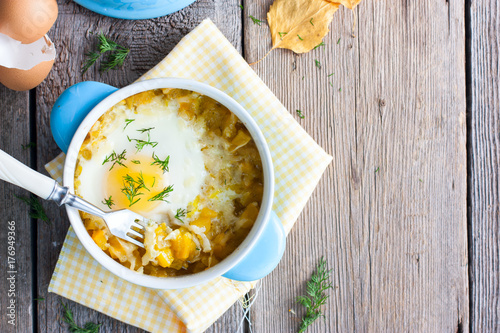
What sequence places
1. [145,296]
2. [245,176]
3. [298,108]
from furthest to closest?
[298,108] → [145,296] → [245,176]

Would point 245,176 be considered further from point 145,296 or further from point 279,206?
point 145,296

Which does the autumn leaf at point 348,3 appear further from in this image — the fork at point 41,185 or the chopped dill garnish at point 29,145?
the chopped dill garnish at point 29,145

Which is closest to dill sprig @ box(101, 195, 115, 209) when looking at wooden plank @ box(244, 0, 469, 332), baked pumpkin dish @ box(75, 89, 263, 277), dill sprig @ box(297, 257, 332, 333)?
baked pumpkin dish @ box(75, 89, 263, 277)

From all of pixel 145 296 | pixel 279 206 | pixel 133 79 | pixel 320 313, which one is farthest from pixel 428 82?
pixel 145 296

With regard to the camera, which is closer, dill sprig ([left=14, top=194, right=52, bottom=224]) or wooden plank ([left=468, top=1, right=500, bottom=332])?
dill sprig ([left=14, top=194, right=52, bottom=224])

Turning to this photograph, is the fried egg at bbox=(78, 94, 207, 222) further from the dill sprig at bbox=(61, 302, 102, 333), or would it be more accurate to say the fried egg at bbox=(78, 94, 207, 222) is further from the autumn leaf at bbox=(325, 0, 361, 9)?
the autumn leaf at bbox=(325, 0, 361, 9)

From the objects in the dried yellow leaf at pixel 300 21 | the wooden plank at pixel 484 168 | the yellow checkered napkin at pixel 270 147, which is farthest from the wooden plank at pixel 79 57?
the wooden plank at pixel 484 168

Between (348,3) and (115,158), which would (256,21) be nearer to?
(348,3)
